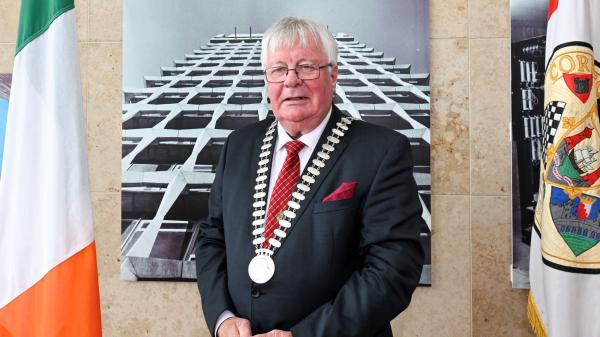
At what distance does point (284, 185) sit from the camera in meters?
1.47

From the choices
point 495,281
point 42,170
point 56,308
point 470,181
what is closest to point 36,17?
point 42,170

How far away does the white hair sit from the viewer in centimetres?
144

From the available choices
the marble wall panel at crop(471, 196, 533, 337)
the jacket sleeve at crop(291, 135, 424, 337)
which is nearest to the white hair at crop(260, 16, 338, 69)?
the jacket sleeve at crop(291, 135, 424, 337)

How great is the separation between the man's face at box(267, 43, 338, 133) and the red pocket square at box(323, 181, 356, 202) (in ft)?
0.76

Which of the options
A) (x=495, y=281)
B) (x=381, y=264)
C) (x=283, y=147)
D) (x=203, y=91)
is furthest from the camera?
(x=203, y=91)

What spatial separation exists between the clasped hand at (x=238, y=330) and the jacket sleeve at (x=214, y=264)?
43 mm

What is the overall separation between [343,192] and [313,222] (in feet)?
0.38

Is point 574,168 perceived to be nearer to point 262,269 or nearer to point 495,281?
point 495,281

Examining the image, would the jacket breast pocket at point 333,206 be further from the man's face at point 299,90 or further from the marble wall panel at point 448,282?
the marble wall panel at point 448,282

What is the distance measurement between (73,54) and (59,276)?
67cm

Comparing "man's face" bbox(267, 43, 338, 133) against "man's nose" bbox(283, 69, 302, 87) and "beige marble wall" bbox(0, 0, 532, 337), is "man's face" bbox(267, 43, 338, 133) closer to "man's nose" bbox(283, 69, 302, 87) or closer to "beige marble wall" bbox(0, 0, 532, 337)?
"man's nose" bbox(283, 69, 302, 87)

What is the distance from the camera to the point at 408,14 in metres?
2.30

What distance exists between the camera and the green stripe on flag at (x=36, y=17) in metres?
1.55

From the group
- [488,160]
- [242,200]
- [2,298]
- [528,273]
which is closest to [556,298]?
[528,273]
